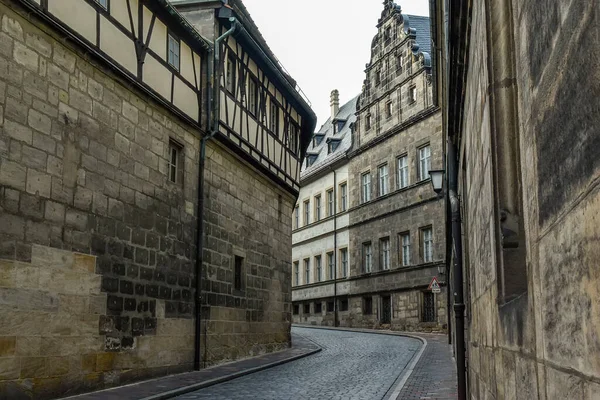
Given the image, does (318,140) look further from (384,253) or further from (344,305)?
(384,253)

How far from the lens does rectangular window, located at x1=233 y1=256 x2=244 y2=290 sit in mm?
17172

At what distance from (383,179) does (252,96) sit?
1687cm

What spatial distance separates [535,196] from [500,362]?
154 centimetres

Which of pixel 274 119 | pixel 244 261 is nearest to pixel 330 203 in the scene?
pixel 274 119

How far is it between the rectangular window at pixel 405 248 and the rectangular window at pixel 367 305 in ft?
11.0

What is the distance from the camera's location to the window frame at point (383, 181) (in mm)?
33656

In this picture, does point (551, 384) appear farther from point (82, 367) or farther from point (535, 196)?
point (82, 367)

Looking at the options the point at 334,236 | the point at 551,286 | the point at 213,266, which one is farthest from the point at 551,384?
the point at 334,236

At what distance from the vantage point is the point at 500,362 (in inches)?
141

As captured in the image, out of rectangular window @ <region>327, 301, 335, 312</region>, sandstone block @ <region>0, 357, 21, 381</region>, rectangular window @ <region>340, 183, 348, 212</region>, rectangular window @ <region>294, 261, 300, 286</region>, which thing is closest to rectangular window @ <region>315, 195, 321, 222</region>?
rectangular window @ <region>340, 183, 348, 212</region>

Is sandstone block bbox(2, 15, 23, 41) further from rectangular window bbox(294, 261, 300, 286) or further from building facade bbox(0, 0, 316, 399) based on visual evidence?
rectangular window bbox(294, 261, 300, 286)

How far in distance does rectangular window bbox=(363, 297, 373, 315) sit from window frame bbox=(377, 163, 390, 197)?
5.18 meters

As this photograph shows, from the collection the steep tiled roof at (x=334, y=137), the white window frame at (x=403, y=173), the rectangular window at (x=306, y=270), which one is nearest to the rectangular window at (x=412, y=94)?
the white window frame at (x=403, y=173)

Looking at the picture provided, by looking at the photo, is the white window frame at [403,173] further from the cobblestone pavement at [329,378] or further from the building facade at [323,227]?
the cobblestone pavement at [329,378]
